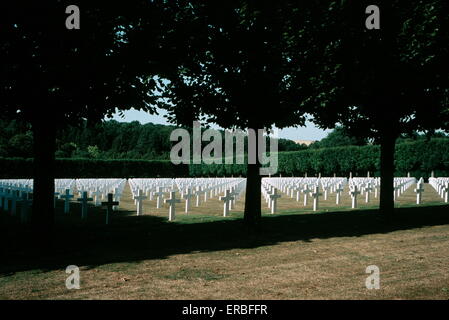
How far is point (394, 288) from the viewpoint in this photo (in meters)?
5.33

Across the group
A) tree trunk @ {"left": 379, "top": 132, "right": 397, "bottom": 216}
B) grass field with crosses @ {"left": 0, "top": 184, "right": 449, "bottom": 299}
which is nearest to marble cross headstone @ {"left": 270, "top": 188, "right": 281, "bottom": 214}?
grass field with crosses @ {"left": 0, "top": 184, "right": 449, "bottom": 299}

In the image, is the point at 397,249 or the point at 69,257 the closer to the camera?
the point at 69,257

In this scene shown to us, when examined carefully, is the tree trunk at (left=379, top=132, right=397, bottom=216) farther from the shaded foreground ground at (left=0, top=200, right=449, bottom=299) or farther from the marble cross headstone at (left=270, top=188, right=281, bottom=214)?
the marble cross headstone at (left=270, top=188, right=281, bottom=214)

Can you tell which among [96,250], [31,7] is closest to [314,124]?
[96,250]

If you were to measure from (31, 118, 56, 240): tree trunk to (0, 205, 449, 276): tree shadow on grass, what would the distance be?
0.49m

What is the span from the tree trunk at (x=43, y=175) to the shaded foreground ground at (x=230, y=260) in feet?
1.89

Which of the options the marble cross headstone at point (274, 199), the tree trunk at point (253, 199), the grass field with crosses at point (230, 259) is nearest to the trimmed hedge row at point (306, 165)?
the marble cross headstone at point (274, 199)

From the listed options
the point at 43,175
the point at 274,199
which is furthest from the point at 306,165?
the point at 43,175

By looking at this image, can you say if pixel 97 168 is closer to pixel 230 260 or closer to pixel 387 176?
pixel 387 176

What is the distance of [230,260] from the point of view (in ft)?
23.5

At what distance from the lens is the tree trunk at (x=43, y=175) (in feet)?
27.5

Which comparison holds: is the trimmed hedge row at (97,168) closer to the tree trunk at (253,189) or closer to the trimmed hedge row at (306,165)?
the trimmed hedge row at (306,165)
